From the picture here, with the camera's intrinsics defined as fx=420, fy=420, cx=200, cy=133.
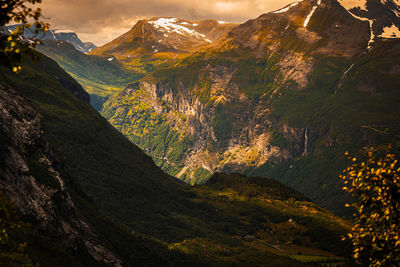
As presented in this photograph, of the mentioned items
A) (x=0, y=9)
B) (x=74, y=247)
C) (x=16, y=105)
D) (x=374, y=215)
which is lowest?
(x=74, y=247)

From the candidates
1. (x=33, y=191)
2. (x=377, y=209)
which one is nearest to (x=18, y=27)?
(x=377, y=209)

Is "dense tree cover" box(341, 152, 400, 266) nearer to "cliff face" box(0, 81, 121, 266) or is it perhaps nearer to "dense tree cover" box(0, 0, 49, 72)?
"dense tree cover" box(0, 0, 49, 72)

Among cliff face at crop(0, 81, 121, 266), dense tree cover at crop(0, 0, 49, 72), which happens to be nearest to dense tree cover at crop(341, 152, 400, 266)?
dense tree cover at crop(0, 0, 49, 72)

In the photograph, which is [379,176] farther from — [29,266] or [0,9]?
[29,266]

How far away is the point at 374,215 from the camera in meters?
37.5

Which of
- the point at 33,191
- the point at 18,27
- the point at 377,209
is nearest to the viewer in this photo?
the point at 18,27

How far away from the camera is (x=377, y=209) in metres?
38.6

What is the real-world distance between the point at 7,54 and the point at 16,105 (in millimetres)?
188829

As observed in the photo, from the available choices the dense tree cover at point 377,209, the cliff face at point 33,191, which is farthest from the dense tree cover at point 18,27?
the cliff face at point 33,191

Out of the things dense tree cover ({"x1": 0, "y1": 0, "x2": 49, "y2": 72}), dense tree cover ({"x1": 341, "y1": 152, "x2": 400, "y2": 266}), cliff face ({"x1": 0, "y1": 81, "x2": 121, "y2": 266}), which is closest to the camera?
dense tree cover ({"x1": 0, "y1": 0, "x2": 49, "y2": 72})

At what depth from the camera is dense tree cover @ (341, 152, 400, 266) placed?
37.3 meters

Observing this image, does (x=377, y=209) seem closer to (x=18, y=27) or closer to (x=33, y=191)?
(x=18, y=27)

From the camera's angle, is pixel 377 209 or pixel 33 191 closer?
pixel 377 209

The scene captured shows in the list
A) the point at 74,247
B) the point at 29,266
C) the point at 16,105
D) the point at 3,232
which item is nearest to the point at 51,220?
the point at 74,247
